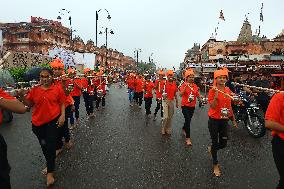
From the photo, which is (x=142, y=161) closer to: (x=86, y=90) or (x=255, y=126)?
(x=255, y=126)

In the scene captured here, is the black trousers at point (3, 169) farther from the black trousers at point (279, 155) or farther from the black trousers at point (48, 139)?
the black trousers at point (279, 155)

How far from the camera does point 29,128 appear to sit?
10484 millimetres

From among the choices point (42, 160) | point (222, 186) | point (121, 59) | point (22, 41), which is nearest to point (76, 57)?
point (42, 160)

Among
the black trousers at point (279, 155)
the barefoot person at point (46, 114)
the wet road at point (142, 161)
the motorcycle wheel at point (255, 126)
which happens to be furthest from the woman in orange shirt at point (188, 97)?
the black trousers at point (279, 155)

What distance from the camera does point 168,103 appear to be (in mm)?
9398

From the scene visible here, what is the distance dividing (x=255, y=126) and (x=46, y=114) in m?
6.19

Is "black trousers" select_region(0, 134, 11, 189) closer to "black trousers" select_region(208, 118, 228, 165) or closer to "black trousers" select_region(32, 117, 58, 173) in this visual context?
"black trousers" select_region(32, 117, 58, 173)

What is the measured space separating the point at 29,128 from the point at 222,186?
296 inches

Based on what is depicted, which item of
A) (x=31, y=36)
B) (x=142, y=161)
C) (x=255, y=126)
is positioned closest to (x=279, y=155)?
(x=142, y=161)

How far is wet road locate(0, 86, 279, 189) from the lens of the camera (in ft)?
17.4

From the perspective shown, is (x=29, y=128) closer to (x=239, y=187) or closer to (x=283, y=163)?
(x=239, y=187)

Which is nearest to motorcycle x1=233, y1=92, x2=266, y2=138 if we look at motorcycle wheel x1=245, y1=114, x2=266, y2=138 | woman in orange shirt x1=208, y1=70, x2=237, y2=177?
motorcycle wheel x1=245, y1=114, x2=266, y2=138

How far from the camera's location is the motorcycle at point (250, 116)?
871 centimetres

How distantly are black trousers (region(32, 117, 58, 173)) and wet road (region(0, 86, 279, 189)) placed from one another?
38 centimetres
